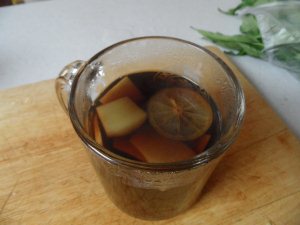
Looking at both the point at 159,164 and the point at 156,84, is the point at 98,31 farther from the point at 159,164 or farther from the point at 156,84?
the point at 159,164

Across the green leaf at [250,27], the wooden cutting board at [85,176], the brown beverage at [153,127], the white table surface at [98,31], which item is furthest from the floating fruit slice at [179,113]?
the green leaf at [250,27]

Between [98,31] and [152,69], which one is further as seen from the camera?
[98,31]

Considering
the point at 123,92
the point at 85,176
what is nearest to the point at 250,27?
the point at 123,92

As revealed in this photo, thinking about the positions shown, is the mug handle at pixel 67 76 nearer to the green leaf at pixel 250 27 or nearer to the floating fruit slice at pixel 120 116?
the floating fruit slice at pixel 120 116

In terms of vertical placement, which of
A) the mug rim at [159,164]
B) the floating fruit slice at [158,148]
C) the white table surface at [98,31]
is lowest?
the white table surface at [98,31]

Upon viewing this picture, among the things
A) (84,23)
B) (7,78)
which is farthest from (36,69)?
(84,23)

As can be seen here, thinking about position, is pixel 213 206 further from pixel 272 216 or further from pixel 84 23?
pixel 84 23

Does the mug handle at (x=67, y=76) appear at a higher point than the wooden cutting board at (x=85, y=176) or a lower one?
higher
